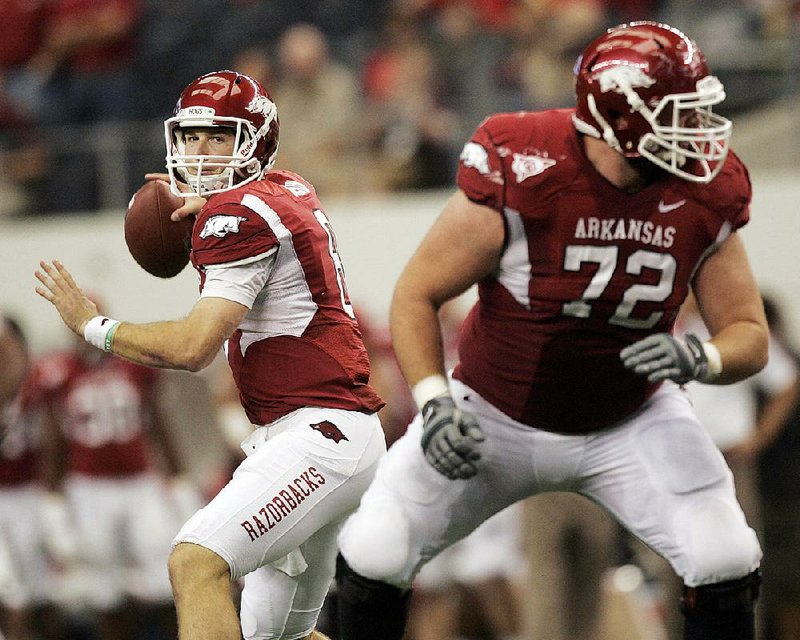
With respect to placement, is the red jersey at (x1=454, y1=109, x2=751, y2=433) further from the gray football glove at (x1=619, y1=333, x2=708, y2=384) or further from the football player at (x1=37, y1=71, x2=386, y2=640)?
the football player at (x1=37, y1=71, x2=386, y2=640)

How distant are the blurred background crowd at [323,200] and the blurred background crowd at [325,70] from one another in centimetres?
1

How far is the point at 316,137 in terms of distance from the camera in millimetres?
7547

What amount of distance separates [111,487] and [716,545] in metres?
4.32

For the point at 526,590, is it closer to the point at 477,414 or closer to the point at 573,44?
the point at 477,414

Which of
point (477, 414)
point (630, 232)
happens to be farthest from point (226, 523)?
point (630, 232)

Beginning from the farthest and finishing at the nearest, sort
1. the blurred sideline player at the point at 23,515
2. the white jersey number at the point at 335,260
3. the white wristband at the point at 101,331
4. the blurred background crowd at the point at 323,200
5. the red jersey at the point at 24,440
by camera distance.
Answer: the red jersey at the point at 24,440 < the blurred sideline player at the point at 23,515 < the blurred background crowd at the point at 323,200 < the white jersey number at the point at 335,260 < the white wristband at the point at 101,331

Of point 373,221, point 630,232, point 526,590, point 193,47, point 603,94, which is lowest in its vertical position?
point 526,590

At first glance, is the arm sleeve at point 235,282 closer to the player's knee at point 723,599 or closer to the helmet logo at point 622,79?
the helmet logo at point 622,79

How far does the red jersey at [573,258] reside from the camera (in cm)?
352

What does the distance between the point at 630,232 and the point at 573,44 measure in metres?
3.95

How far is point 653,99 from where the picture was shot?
11.3 feet

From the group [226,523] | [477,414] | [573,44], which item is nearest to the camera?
[226,523]

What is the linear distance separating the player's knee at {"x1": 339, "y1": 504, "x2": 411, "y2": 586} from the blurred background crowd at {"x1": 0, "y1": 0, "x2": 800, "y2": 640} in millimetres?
2198

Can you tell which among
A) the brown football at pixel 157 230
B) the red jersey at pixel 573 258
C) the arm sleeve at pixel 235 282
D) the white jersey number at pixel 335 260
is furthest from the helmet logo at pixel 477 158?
the brown football at pixel 157 230
